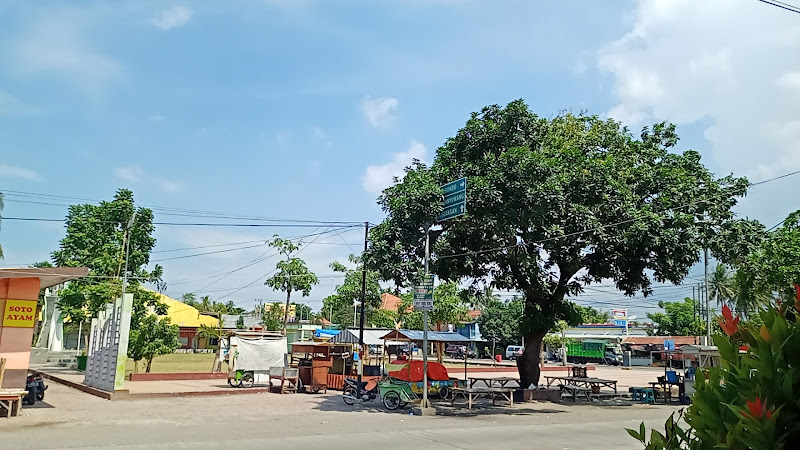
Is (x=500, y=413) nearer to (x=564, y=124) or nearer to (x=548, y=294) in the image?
(x=548, y=294)

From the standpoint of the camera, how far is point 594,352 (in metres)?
64.2

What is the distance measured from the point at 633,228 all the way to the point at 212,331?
28546 mm

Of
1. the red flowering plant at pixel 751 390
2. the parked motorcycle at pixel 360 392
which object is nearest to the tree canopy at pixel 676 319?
the parked motorcycle at pixel 360 392

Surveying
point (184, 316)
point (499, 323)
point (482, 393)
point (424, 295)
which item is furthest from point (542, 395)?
point (499, 323)

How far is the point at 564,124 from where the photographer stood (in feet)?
73.2

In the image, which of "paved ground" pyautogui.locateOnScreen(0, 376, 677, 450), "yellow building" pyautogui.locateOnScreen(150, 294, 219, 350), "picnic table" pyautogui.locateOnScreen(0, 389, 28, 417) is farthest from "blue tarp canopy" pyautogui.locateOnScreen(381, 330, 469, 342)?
"yellow building" pyautogui.locateOnScreen(150, 294, 219, 350)

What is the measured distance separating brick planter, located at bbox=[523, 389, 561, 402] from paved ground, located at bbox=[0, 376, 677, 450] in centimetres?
54

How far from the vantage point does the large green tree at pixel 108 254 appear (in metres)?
30.5

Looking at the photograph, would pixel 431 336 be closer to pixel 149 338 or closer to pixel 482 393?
pixel 482 393

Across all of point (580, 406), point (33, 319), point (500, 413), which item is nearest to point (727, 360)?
point (500, 413)

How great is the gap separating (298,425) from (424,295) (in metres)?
5.63

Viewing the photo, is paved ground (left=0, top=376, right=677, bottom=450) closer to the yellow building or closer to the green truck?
the yellow building

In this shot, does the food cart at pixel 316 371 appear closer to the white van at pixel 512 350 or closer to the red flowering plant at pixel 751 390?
the red flowering plant at pixel 751 390

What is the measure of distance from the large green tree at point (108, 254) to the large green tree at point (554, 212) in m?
17.3
